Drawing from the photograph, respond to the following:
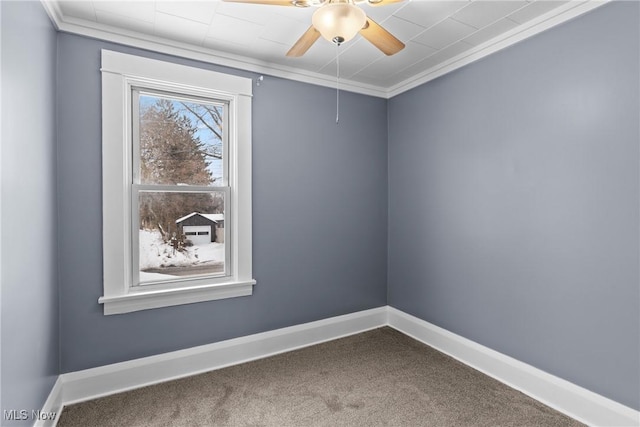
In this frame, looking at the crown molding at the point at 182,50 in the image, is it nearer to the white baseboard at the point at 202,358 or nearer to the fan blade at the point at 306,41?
the fan blade at the point at 306,41

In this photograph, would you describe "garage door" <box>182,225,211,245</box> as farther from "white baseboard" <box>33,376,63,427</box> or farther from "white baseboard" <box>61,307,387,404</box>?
"white baseboard" <box>33,376,63,427</box>

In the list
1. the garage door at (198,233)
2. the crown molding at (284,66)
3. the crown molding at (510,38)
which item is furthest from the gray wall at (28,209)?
the crown molding at (510,38)

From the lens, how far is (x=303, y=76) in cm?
299

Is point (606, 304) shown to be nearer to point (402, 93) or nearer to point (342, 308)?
point (342, 308)

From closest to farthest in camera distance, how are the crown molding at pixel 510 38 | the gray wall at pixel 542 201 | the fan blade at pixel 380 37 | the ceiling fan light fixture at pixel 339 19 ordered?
1. the ceiling fan light fixture at pixel 339 19
2. the fan blade at pixel 380 37
3. the gray wall at pixel 542 201
4. the crown molding at pixel 510 38

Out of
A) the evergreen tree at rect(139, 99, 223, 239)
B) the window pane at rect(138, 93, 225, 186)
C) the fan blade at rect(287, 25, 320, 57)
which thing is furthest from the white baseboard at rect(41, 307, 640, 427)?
the fan blade at rect(287, 25, 320, 57)

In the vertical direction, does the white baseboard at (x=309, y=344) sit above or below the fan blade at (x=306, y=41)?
below

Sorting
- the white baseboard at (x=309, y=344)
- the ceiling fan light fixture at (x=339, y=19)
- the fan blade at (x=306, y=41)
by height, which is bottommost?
the white baseboard at (x=309, y=344)

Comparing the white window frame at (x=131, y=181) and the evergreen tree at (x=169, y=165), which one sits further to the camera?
the evergreen tree at (x=169, y=165)

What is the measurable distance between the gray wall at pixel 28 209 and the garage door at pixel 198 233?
85cm

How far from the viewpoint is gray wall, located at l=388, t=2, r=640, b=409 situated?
184 centimetres

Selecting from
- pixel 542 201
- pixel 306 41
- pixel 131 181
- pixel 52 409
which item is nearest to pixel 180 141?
pixel 131 181

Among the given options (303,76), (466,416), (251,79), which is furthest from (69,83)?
(466,416)

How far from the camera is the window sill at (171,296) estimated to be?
2312 millimetres
